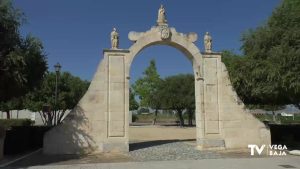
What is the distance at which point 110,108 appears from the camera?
15758 millimetres

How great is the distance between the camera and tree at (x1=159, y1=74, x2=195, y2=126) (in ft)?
160

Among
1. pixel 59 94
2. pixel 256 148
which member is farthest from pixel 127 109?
pixel 59 94

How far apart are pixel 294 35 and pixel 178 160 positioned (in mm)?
7078

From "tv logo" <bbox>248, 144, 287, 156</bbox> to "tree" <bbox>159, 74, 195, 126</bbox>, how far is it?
31.1 m

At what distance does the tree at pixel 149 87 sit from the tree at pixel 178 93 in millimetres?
1435

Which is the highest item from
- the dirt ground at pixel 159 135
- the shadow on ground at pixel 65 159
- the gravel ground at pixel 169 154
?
the gravel ground at pixel 169 154

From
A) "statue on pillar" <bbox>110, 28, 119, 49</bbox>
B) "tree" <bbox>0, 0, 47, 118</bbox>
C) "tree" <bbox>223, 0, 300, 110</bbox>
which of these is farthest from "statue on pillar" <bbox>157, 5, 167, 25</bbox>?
"tree" <bbox>0, 0, 47, 118</bbox>

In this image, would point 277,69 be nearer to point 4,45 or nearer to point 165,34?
point 165,34

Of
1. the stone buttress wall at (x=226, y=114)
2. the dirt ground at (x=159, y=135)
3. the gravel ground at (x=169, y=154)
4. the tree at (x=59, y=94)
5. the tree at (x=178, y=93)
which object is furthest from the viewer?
the tree at (x=178, y=93)

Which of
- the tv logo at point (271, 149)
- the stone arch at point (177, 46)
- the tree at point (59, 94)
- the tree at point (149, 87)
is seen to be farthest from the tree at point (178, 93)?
the stone arch at point (177, 46)

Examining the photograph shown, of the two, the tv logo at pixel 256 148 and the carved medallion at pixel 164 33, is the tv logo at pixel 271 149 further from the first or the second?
the carved medallion at pixel 164 33

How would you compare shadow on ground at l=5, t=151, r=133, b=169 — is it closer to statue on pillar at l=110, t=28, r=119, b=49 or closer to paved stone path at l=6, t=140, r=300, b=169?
paved stone path at l=6, t=140, r=300, b=169

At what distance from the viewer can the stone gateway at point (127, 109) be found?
1535cm

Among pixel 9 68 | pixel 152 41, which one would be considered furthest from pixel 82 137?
pixel 152 41
